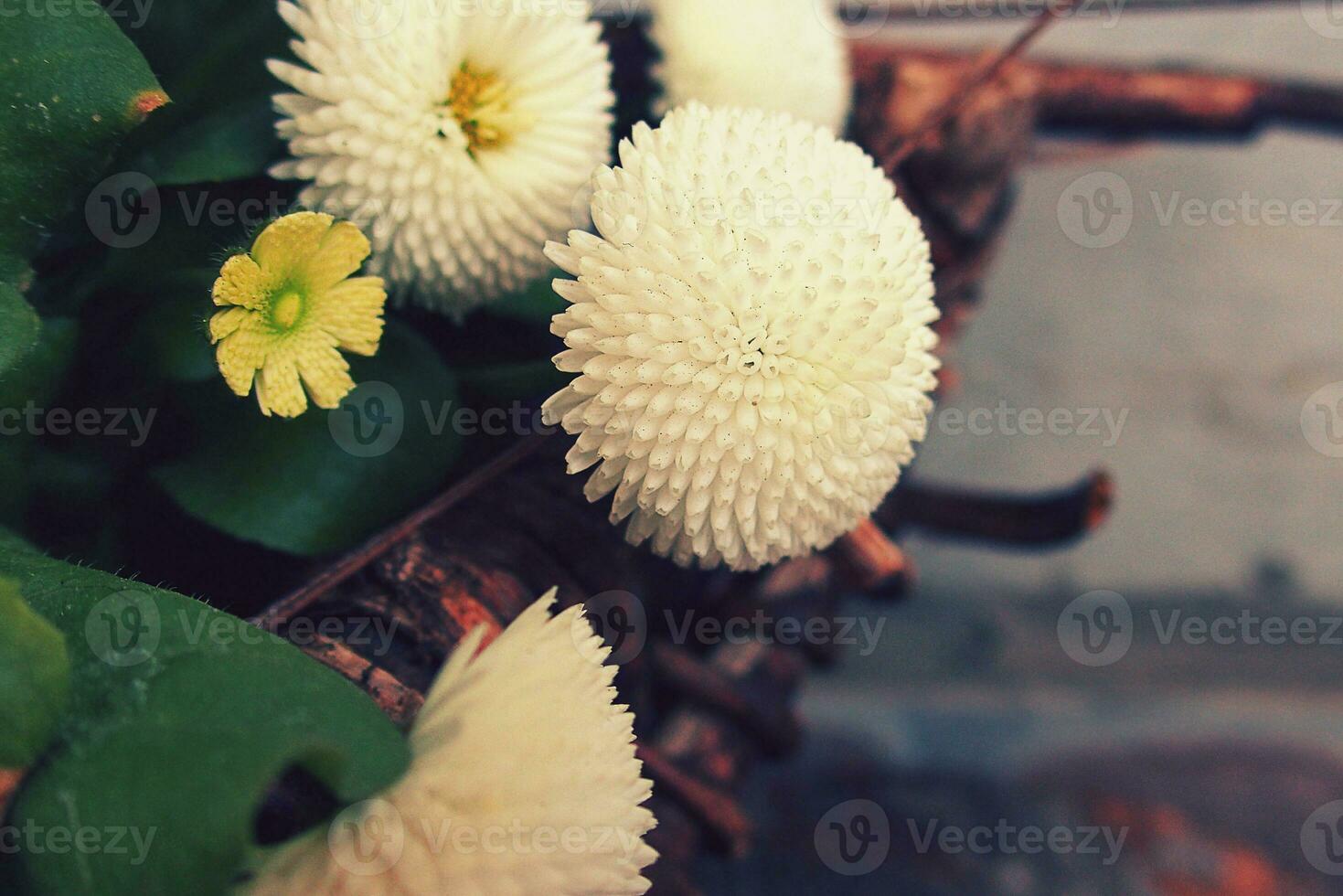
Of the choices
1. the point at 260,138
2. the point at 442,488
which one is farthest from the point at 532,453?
the point at 260,138

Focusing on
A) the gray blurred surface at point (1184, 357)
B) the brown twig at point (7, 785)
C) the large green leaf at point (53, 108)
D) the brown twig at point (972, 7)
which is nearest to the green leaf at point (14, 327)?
the large green leaf at point (53, 108)

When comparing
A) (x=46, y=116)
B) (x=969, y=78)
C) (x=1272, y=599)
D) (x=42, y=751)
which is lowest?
(x=42, y=751)

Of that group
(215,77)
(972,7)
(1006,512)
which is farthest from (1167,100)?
(215,77)

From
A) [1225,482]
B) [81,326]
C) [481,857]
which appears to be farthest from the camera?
[1225,482]

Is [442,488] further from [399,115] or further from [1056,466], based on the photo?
[1056,466]

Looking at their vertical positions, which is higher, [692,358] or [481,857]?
[692,358]

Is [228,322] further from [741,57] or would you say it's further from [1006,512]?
[1006,512]

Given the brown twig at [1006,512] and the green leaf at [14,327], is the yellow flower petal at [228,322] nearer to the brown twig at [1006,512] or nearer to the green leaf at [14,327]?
the green leaf at [14,327]
